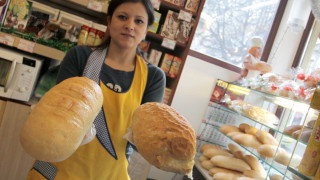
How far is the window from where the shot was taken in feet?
11.0

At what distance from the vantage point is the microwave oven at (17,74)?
2.04 m

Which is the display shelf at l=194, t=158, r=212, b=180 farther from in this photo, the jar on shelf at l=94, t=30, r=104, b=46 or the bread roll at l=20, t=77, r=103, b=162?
the bread roll at l=20, t=77, r=103, b=162

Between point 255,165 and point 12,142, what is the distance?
7.23 ft

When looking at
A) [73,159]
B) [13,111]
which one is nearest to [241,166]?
[73,159]

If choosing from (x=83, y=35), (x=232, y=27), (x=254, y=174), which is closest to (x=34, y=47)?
(x=83, y=35)

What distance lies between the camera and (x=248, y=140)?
2521 millimetres

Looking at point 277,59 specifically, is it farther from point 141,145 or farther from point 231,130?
point 141,145

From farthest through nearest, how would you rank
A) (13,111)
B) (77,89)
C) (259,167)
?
(259,167) < (13,111) < (77,89)

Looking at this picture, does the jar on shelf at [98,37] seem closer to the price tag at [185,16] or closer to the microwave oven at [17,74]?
the microwave oven at [17,74]

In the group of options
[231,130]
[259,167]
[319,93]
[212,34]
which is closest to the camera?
[319,93]

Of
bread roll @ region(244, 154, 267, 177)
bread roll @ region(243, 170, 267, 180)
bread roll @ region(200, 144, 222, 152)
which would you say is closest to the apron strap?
bread roll @ region(243, 170, 267, 180)

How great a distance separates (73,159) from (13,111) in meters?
1.34

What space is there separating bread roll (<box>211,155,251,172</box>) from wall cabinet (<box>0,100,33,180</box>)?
176 cm

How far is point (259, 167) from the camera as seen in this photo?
248cm
